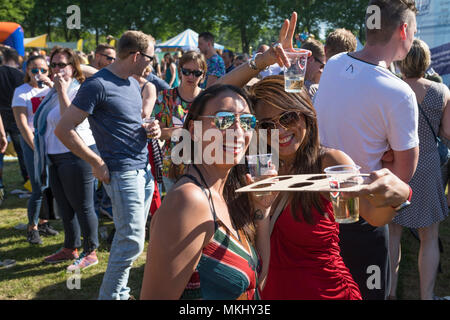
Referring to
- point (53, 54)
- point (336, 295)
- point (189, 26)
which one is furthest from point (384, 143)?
point (189, 26)

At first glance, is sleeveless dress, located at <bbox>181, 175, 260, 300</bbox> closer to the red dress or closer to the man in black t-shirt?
the red dress

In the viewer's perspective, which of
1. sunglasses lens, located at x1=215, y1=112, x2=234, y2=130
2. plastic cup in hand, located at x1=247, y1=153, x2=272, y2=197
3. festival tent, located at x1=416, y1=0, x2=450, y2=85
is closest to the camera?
sunglasses lens, located at x1=215, y1=112, x2=234, y2=130

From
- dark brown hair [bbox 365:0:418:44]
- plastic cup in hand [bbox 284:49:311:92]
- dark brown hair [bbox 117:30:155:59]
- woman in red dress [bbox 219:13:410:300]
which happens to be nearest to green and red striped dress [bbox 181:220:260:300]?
woman in red dress [bbox 219:13:410:300]

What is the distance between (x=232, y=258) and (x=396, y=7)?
1.76m

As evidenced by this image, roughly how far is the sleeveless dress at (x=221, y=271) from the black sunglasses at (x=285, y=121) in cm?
65

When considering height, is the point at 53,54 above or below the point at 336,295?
above

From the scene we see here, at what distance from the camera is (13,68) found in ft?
26.0

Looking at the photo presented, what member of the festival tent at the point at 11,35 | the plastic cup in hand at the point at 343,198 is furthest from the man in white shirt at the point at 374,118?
the festival tent at the point at 11,35

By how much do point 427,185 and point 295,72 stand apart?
2.25m

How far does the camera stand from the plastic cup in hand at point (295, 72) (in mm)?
2338

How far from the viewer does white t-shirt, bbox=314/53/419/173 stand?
2.56 meters

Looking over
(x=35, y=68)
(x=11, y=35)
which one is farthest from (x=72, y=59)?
(x=11, y=35)

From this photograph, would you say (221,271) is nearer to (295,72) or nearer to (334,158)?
(334,158)
